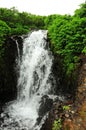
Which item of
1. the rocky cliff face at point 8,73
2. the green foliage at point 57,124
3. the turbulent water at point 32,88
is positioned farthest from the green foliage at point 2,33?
the green foliage at point 57,124

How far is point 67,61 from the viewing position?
40.2 feet

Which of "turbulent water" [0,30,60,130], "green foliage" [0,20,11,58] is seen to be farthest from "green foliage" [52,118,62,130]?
"green foliage" [0,20,11,58]

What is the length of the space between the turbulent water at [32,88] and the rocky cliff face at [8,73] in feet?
1.33

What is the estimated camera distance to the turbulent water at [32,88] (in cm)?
1172

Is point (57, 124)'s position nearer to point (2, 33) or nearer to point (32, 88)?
point (32, 88)

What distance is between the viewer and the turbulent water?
11.7 meters

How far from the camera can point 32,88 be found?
579 inches

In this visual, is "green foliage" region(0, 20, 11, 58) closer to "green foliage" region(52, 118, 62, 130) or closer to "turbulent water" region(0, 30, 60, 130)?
"turbulent water" region(0, 30, 60, 130)

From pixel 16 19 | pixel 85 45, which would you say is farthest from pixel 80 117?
pixel 16 19

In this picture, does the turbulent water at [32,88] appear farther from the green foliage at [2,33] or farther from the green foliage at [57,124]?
the green foliage at [57,124]

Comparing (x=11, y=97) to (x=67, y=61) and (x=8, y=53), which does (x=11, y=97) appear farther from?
(x=67, y=61)

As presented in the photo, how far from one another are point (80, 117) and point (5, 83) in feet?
25.5

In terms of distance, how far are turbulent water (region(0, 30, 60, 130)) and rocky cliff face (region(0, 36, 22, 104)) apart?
1.33 ft

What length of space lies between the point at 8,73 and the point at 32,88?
76.7 inches
